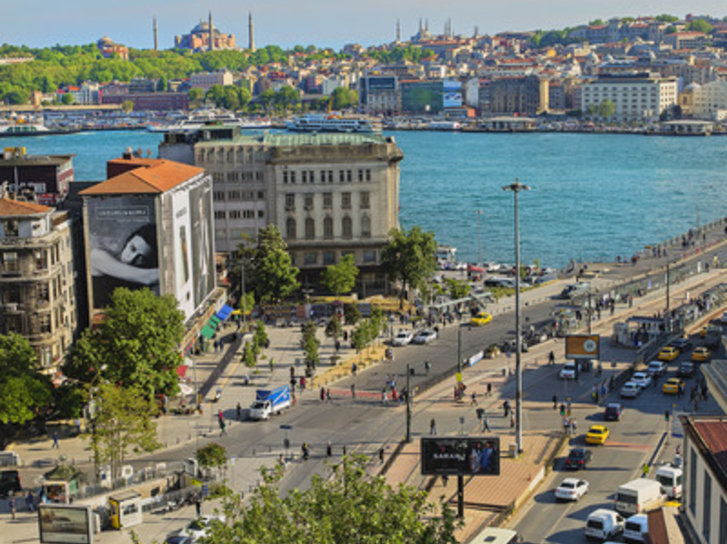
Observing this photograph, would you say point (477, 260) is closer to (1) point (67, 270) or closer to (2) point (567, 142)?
(1) point (67, 270)

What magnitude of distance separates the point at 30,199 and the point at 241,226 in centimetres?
1480

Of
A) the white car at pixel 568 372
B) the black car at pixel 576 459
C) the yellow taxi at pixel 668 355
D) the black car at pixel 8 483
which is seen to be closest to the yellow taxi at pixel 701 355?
the yellow taxi at pixel 668 355

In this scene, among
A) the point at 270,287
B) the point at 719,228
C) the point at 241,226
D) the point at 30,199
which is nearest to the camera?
the point at 30,199

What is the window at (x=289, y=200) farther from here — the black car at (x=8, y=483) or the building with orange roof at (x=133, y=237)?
the black car at (x=8, y=483)

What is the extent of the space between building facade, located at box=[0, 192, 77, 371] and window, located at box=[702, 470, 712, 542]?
2367cm

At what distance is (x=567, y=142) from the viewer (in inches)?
7313

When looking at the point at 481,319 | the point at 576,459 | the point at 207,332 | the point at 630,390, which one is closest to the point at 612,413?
the point at 630,390

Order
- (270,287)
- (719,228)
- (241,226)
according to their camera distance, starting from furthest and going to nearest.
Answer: (719,228) < (241,226) < (270,287)

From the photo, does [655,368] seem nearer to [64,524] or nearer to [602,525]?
[602,525]

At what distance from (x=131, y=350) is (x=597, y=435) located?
12.9m

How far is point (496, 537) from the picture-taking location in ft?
76.7

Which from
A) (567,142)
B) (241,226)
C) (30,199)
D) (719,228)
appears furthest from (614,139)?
(30,199)

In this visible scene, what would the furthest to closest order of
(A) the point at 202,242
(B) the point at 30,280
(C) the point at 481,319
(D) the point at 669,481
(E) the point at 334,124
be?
(E) the point at 334,124, (A) the point at 202,242, (C) the point at 481,319, (B) the point at 30,280, (D) the point at 669,481

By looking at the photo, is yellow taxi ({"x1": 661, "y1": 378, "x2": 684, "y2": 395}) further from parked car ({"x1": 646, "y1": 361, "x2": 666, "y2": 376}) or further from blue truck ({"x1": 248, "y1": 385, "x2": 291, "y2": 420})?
blue truck ({"x1": 248, "y1": 385, "x2": 291, "y2": 420})
